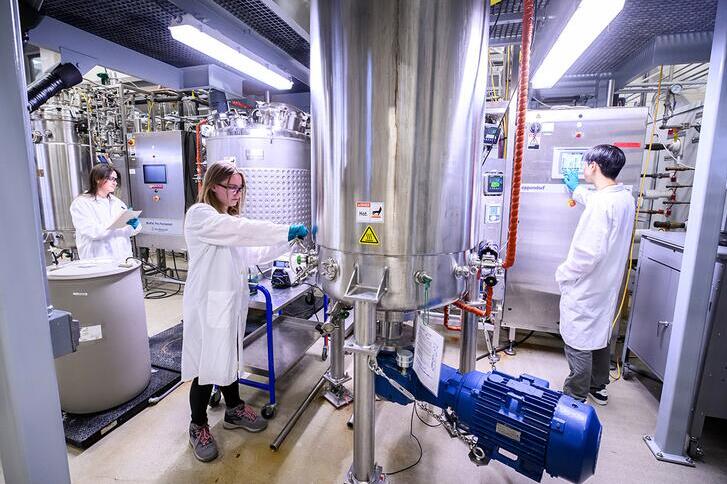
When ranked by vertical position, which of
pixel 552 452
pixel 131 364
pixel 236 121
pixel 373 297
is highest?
pixel 236 121

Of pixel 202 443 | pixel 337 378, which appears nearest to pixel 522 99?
pixel 337 378

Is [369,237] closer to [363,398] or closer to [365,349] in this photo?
[365,349]

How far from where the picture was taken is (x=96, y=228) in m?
2.62

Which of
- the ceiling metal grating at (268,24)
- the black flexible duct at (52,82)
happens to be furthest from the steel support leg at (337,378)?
the black flexible duct at (52,82)

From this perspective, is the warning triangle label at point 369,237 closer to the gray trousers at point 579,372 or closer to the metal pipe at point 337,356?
the metal pipe at point 337,356

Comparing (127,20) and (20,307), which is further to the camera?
(127,20)

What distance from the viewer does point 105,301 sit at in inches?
71.6

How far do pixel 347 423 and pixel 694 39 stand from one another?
3379 mm

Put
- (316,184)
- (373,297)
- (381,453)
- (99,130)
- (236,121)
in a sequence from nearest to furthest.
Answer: (373,297)
(316,184)
(381,453)
(236,121)
(99,130)

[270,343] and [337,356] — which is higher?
[270,343]

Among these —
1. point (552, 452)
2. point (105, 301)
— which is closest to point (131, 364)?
point (105, 301)

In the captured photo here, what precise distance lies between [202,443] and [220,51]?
2190 mm

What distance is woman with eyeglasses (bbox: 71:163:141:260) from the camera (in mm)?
2627

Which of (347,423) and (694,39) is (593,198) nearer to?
(694,39)
